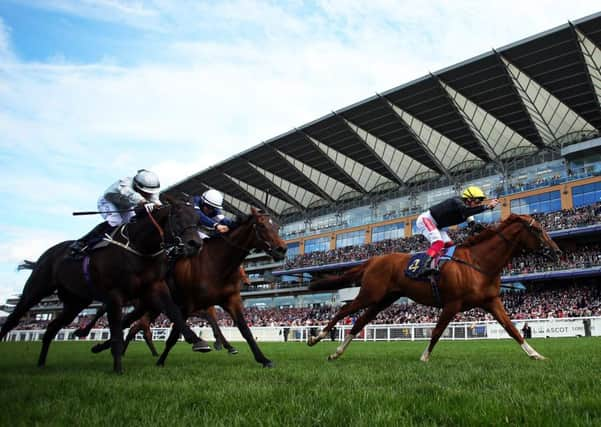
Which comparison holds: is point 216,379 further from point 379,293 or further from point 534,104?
point 534,104

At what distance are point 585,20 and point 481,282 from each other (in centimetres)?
3296

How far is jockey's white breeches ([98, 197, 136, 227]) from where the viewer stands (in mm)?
6922

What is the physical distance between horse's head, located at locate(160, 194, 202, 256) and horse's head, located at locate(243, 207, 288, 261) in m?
1.00

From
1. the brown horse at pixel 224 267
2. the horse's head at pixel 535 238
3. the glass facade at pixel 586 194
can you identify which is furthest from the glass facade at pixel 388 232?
the brown horse at pixel 224 267

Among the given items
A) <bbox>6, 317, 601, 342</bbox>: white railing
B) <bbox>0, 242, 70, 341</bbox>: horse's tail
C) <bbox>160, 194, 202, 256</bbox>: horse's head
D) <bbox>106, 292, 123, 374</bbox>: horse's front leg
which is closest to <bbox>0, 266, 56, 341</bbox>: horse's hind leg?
<bbox>0, 242, 70, 341</bbox>: horse's tail

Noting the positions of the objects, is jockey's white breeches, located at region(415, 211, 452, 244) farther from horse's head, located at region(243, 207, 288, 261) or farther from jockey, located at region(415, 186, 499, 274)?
horse's head, located at region(243, 207, 288, 261)

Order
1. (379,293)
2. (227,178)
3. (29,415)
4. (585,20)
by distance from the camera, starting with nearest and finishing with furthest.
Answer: (29,415) < (379,293) < (585,20) < (227,178)

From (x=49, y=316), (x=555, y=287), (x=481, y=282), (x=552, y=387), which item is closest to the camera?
(x=552, y=387)

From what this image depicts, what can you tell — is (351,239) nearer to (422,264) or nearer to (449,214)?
(449,214)

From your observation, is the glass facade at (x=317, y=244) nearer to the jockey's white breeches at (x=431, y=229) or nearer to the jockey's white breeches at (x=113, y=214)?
the jockey's white breeches at (x=431, y=229)

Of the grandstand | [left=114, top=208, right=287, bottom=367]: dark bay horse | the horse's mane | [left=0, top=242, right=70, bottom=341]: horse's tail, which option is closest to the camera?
[left=114, top=208, right=287, bottom=367]: dark bay horse

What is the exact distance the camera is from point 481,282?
24.6 feet

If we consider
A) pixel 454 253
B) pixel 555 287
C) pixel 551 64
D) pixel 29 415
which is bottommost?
pixel 29 415

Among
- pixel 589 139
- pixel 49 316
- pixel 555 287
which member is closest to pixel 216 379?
pixel 555 287
